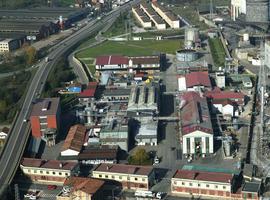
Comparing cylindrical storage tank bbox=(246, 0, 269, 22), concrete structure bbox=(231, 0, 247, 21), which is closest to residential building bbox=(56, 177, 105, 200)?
cylindrical storage tank bbox=(246, 0, 269, 22)

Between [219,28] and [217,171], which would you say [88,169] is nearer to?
[217,171]

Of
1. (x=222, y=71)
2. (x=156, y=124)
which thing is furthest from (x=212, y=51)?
(x=156, y=124)

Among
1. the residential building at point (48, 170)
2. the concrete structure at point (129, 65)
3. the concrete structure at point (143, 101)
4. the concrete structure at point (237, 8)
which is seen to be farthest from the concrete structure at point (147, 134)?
the concrete structure at point (237, 8)

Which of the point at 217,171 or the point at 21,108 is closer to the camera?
the point at 217,171

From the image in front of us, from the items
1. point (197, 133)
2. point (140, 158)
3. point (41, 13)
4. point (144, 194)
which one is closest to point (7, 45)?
point (41, 13)

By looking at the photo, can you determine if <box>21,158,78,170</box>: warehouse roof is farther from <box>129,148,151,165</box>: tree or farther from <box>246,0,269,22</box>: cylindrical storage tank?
<box>246,0,269,22</box>: cylindrical storage tank

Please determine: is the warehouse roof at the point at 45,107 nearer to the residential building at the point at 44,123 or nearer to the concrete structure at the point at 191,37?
the residential building at the point at 44,123

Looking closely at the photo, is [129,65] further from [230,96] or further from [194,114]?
[194,114]
